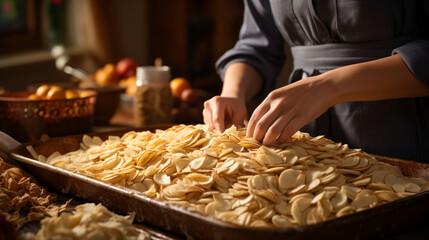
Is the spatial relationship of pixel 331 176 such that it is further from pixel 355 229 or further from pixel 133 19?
pixel 133 19

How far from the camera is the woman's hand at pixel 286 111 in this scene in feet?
3.62

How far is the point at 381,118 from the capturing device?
144 cm

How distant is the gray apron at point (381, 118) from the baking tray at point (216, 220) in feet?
1.09

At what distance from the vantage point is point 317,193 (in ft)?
3.04

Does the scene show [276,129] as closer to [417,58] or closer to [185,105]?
[417,58]

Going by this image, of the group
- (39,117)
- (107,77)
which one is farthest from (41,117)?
(107,77)

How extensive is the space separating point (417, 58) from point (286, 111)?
1.24ft

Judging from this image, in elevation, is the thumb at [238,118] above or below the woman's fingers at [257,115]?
below

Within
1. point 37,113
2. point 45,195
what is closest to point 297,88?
point 45,195

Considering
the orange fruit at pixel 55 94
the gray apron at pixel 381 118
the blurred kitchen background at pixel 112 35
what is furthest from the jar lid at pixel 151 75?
the blurred kitchen background at pixel 112 35

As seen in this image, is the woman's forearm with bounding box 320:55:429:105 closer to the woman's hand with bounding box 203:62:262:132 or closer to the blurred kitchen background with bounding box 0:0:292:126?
the woman's hand with bounding box 203:62:262:132

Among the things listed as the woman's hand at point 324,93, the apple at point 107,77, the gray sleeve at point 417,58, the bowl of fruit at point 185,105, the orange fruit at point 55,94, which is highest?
the gray sleeve at point 417,58

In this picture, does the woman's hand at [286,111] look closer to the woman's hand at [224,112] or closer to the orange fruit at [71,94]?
the woman's hand at [224,112]

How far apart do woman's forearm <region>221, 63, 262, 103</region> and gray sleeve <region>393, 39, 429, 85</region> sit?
55 centimetres
